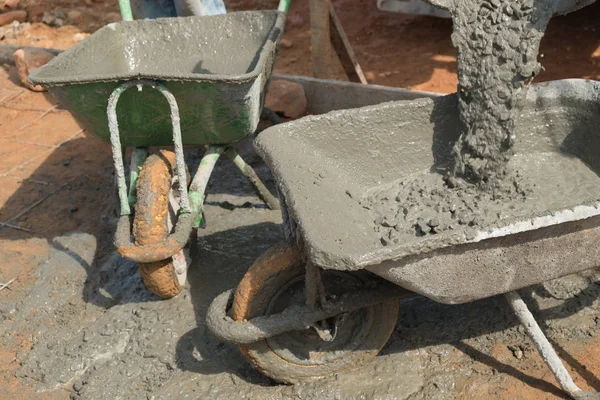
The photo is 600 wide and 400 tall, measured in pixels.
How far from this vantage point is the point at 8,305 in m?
3.63

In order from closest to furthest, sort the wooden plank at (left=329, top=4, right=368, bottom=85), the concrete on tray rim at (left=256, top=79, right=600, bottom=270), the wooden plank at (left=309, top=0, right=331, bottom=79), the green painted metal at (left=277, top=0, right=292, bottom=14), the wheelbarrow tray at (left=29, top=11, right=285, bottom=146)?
1. the concrete on tray rim at (left=256, top=79, right=600, bottom=270)
2. the wheelbarrow tray at (left=29, top=11, right=285, bottom=146)
3. the green painted metal at (left=277, top=0, right=292, bottom=14)
4. the wooden plank at (left=309, top=0, right=331, bottom=79)
5. the wooden plank at (left=329, top=4, right=368, bottom=85)

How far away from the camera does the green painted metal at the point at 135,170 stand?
136 inches

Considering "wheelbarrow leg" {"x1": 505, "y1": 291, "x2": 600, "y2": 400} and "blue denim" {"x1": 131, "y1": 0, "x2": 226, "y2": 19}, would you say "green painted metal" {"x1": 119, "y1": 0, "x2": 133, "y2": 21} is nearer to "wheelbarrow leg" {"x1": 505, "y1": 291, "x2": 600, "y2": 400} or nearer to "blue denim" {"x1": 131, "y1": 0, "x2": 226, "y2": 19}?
"blue denim" {"x1": 131, "y1": 0, "x2": 226, "y2": 19}

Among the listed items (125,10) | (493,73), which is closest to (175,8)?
(125,10)

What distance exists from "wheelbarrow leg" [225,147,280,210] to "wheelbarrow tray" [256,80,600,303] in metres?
0.91

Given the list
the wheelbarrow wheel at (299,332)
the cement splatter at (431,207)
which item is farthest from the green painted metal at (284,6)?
the wheelbarrow wheel at (299,332)

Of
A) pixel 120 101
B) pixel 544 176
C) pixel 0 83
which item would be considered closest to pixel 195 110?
pixel 120 101

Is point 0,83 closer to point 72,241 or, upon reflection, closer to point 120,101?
point 72,241

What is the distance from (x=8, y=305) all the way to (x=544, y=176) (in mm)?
2933

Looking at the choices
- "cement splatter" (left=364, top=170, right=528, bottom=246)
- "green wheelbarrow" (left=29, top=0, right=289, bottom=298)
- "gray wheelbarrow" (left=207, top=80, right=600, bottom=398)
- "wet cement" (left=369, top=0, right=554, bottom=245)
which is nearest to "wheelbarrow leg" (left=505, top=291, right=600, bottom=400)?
"gray wheelbarrow" (left=207, top=80, right=600, bottom=398)

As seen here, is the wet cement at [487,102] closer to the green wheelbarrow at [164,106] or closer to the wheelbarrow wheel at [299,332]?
the wheelbarrow wheel at [299,332]

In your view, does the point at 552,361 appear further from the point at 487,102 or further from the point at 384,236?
the point at 487,102

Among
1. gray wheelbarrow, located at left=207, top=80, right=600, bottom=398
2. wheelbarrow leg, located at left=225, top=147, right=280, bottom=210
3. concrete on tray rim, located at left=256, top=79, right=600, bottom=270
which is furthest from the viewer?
wheelbarrow leg, located at left=225, top=147, right=280, bottom=210

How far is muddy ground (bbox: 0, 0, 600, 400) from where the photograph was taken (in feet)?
9.87
